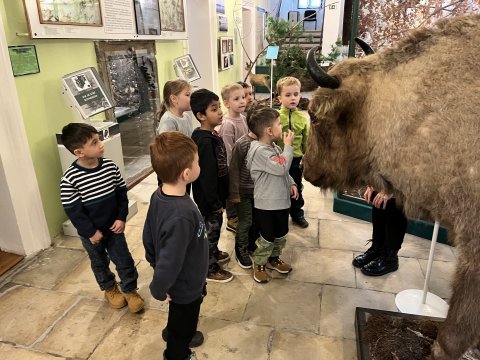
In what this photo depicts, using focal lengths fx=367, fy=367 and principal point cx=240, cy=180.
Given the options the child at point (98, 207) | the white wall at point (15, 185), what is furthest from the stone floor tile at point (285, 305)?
the white wall at point (15, 185)

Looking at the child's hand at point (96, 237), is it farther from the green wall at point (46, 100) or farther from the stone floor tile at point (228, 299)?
the green wall at point (46, 100)

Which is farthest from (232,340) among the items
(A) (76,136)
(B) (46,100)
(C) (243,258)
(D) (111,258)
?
(B) (46,100)

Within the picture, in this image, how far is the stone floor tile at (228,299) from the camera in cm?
267

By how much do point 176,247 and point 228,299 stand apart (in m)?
1.35

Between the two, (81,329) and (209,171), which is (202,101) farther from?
(81,329)

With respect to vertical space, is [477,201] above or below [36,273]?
above

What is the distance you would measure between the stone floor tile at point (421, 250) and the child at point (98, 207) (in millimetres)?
2453

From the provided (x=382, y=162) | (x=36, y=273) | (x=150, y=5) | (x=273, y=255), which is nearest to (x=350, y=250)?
(x=273, y=255)

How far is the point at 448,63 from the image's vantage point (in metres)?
1.44

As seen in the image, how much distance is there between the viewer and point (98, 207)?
97.0 inches

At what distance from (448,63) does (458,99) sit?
0.18m

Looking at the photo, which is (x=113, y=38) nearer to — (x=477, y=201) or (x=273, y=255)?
(x=273, y=255)

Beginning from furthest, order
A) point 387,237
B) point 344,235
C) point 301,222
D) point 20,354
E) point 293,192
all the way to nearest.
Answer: point 301,222 < point 344,235 < point 387,237 < point 293,192 < point 20,354

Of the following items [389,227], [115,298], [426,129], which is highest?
[426,129]
